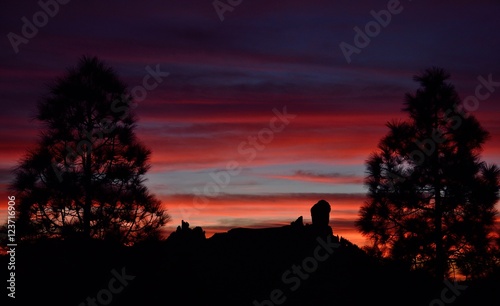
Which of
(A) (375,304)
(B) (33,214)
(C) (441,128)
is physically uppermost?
(C) (441,128)

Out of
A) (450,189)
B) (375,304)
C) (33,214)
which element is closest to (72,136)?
(33,214)

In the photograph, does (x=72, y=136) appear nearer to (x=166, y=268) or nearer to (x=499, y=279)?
(x=166, y=268)

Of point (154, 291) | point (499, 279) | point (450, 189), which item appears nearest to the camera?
point (154, 291)

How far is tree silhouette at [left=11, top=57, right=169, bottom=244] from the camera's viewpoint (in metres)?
26.5

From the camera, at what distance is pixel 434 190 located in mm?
28438

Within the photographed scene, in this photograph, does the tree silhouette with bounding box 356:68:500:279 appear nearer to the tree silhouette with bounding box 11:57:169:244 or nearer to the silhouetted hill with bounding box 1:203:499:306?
the silhouetted hill with bounding box 1:203:499:306

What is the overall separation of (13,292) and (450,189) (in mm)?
16984

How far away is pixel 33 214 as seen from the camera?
26.4 metres
